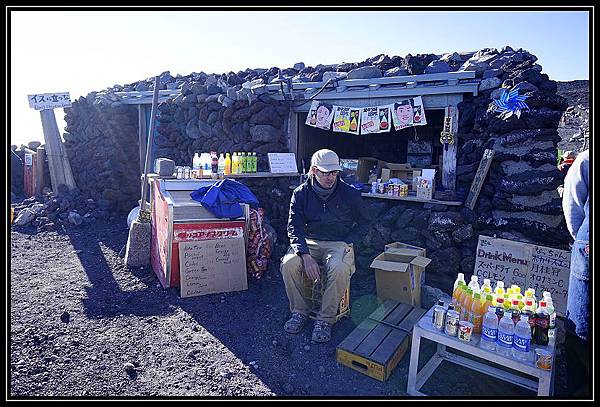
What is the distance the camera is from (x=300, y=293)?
4.36 metres

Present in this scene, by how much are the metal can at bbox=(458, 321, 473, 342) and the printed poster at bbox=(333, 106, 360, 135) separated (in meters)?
4.02

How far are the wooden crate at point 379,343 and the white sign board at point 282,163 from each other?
3373 millimetres

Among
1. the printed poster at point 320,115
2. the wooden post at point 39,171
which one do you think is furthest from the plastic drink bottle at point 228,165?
the wooden post at point 39,171

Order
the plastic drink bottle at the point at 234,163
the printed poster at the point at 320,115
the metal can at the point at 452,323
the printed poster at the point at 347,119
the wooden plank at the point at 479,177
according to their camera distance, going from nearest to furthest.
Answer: the metal can at the point at 452,323
the wooden plank at the point at 479,177
the printed poster at the point at 347,119
the printed poster at the point at 320,115
the plastic drink bottle at the point at 234,163

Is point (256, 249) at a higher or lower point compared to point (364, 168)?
lower

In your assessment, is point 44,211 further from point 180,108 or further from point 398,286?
point 398,286

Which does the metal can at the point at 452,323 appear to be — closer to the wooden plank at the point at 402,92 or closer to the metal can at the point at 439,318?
the metal can at the point at 439,318

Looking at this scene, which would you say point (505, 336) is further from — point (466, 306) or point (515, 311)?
point (466, 306)

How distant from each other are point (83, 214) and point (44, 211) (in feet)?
2.82

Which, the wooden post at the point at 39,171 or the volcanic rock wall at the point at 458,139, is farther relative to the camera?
the wooden post at the point at 39,171

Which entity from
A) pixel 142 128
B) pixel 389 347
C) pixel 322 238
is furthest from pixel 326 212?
pixel 142 128

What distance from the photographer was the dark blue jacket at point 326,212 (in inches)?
177

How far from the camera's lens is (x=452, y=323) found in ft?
9.84

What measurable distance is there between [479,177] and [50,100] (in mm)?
9913
